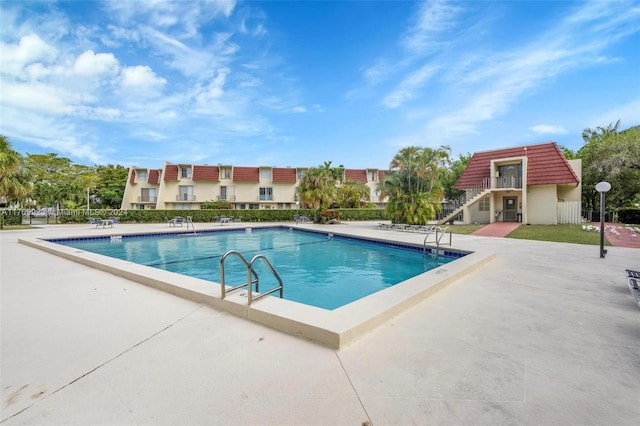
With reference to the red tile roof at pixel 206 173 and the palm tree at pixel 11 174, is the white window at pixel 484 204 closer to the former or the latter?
the red tile roof at pixel 206 173

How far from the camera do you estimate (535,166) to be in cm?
1944

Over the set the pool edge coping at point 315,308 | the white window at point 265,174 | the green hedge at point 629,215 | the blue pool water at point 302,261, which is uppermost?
the white window at point 265,174

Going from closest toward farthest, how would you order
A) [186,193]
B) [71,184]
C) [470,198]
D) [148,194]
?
1. [470,198]
2. [71,184]
3. [186,193]
4. [148,194]

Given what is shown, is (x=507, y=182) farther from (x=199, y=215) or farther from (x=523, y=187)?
(x=199, y=215)

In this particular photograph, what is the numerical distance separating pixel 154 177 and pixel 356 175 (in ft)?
85.3

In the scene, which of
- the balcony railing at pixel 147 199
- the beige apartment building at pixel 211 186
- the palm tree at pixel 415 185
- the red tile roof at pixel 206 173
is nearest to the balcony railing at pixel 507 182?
the palm tree at pixel 415 185

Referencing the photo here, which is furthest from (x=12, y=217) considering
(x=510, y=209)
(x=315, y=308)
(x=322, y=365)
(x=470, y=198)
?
(x=510, y=209)

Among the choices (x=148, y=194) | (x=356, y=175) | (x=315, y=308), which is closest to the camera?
(x=315, y=308)

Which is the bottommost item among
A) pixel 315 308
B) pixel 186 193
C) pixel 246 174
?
pixel 315 308

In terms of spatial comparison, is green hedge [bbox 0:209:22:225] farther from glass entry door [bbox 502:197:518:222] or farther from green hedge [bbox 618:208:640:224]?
green hedge [bbox 618:208:640:224]

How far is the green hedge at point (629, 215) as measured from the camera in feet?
65.2

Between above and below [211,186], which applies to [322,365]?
below

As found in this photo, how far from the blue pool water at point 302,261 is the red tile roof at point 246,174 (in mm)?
20064

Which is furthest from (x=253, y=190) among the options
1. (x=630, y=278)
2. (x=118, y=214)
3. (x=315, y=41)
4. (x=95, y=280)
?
(x=630, y=278)
